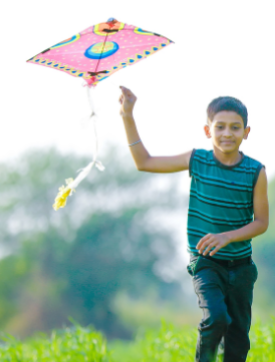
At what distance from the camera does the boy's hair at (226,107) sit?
8.69 feet

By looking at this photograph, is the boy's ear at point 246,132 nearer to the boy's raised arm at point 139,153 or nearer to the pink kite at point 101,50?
the boy's raised arm at point 139,153

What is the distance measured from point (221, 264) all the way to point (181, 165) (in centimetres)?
60

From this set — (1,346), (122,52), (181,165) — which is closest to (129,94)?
(122,52)

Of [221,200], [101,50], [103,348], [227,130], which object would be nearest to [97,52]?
[101,50]

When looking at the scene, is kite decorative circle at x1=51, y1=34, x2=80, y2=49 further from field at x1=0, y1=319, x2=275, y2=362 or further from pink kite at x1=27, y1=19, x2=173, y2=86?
field at x1=0, y1=319, x2=275, y2=362

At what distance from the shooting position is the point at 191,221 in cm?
268

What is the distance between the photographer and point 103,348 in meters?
3.40

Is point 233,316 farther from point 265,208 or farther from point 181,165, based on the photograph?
point 181,165

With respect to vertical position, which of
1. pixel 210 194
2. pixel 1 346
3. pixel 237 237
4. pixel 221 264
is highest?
pixel 210 194

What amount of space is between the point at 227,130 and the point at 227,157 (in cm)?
18

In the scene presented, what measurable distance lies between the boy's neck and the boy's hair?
18 cm

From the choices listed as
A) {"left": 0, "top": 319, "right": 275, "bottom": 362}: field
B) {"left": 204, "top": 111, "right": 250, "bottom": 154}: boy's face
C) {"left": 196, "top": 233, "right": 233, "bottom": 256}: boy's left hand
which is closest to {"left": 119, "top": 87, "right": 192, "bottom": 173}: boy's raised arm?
{"left": 204, "top": 111, "right": 250, "bottom": 154}: boy's face

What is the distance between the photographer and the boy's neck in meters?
2.72

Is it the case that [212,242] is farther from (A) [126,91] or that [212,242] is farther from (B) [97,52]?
(B) [97,52]
